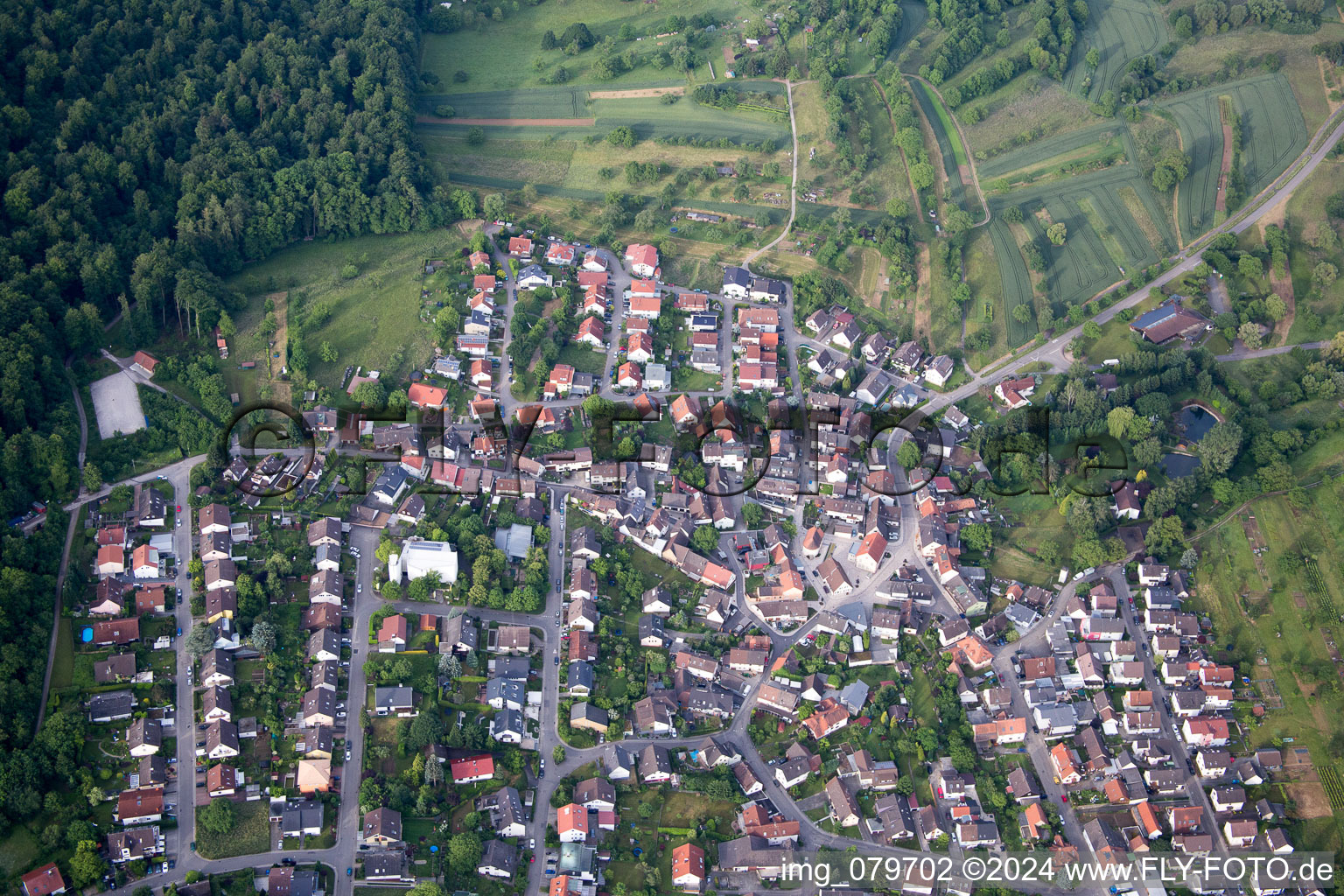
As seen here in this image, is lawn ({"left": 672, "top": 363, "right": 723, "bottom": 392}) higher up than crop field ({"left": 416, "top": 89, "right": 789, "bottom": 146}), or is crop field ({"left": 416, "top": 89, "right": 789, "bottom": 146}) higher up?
crop field ({"left": 416, "top": 89, "right": 789, "bottom": 146})

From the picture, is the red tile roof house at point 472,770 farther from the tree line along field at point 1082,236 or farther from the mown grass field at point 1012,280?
the tree line along field at point 1082,236

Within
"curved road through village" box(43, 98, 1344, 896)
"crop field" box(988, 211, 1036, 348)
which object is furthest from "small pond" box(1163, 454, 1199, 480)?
"crop field" box(988, 211, 1036, 348)

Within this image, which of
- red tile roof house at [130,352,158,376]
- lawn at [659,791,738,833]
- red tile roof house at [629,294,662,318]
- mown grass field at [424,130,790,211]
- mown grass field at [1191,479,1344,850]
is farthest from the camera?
mown grass field at [424,130,790,211]

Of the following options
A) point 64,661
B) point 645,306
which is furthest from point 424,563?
point 645,306

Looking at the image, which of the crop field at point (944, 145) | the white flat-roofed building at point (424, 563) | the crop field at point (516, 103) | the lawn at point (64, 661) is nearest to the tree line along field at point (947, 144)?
the crop field at point (944, 145)

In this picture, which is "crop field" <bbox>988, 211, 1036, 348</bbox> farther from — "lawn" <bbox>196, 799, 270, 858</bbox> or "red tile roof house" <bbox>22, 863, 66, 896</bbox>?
"red tile roof house" <bbox>22, 863, 66, 896</bbox>

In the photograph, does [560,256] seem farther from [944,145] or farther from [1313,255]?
[1313,255]

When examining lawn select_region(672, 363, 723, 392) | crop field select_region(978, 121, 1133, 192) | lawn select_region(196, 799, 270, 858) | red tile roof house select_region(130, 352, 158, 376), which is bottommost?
lawn select_region(196, 799, 270, 858)
